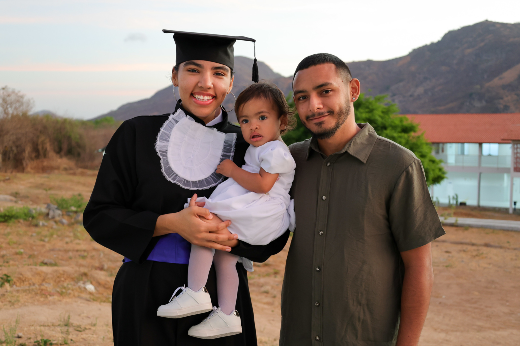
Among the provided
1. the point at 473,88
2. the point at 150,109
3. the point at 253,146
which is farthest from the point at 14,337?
the point at 150,109

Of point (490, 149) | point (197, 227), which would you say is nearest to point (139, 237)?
point (197, 227)

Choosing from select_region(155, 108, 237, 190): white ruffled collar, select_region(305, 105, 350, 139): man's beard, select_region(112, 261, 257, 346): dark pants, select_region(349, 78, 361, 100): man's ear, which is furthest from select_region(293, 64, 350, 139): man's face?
select_region(112, 261, 257, 346): dark pants

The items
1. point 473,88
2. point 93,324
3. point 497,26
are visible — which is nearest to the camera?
point 93,324

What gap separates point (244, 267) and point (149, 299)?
1.80 feet

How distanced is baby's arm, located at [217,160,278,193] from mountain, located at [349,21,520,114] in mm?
79406

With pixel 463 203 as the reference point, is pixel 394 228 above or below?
above

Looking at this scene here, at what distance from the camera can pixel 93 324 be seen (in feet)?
17.5

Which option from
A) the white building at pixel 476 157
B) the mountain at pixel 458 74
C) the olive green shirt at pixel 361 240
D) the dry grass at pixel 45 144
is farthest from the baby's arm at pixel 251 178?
the mountain at pixel 458 74

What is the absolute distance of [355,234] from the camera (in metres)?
2.04

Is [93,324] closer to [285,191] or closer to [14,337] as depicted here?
[14,337]

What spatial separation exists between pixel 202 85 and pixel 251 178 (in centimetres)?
58

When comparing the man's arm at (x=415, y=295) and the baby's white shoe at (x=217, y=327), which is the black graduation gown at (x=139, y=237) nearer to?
the baby's white shoe at (x=217, y=327)

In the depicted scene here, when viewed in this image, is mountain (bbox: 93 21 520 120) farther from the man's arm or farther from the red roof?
the man's arm

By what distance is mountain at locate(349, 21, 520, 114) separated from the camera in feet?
257
